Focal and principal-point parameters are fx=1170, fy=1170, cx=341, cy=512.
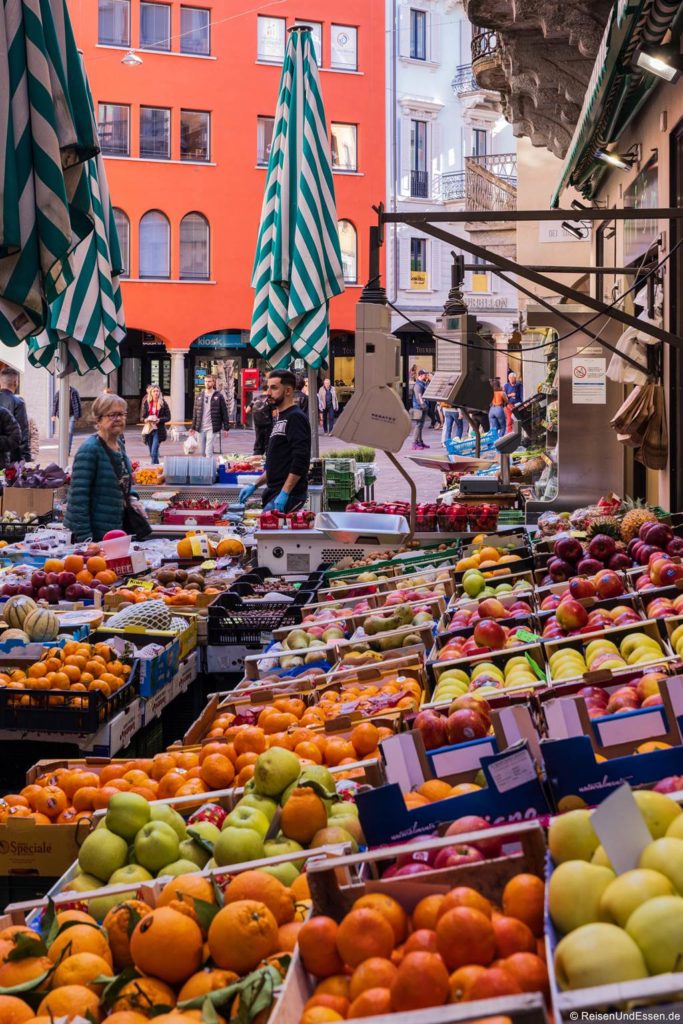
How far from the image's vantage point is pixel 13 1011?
2273mm

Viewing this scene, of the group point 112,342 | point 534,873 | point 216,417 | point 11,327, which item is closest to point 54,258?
point 11,327

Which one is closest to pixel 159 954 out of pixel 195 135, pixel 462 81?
pixel 195 135

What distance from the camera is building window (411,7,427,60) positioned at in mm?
41125

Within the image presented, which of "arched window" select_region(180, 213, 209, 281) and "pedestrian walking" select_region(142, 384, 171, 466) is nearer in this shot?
"pedestrian walking" select_region(142, 384, 171, 466)

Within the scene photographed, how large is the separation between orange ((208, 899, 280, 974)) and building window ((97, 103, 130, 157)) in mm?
34510

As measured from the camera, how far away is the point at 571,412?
10.4 m

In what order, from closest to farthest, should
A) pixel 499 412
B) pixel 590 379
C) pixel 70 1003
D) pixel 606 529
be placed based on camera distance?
pixel 70 1003 → pixel 606 529 → pixel 590 379 → pixel 499 412

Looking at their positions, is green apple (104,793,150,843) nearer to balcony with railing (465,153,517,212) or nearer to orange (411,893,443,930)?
orange (411,893,443,930)

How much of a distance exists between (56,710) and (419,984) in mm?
3088

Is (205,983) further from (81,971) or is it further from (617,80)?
(617,80)

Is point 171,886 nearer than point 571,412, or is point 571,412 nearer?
point 171,886

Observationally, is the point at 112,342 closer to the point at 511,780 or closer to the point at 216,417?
the point at 511,780

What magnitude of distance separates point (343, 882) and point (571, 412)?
28.3 ft

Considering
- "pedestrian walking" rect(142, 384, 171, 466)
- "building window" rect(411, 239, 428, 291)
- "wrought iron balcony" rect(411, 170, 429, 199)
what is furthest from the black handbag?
"wrought iron balcony" rect(411, 170, 429, 199)
